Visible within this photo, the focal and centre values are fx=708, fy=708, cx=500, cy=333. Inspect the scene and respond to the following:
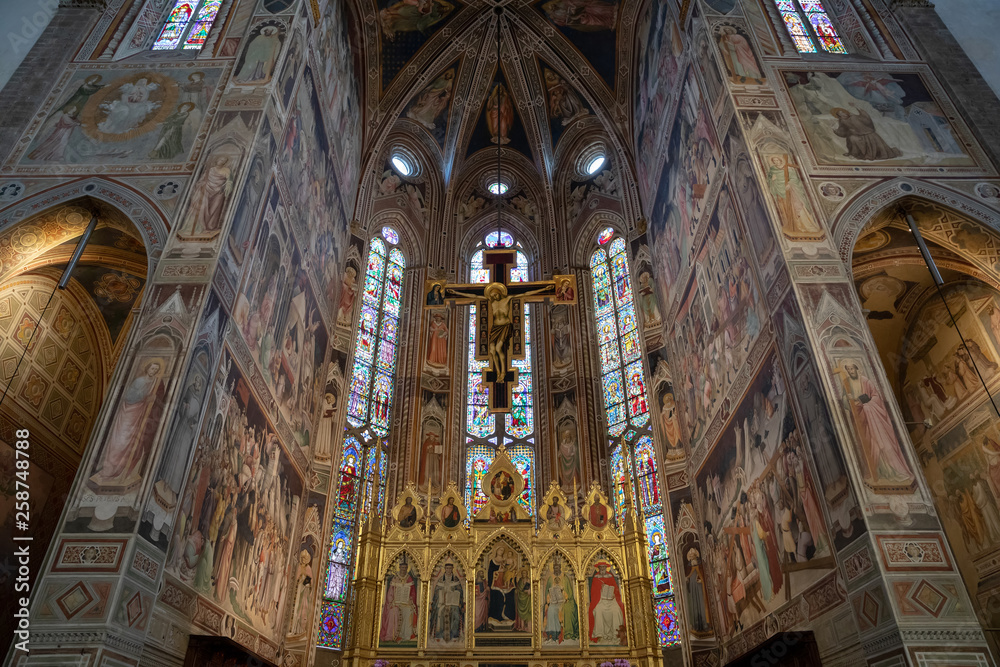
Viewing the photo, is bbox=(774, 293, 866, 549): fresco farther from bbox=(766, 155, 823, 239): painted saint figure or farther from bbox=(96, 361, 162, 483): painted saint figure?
bbox=(96, 361, 162, 483): painted saint figure

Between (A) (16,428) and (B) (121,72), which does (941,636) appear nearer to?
(A) (16,428)

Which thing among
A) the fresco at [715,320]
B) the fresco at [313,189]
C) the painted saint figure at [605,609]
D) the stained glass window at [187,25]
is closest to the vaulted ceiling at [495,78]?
the fresco at [313,189]

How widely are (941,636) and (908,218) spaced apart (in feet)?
21.9

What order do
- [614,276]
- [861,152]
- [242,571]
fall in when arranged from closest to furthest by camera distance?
[242,571]
[861,152]
[614,276]

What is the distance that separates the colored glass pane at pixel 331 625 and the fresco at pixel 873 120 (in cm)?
1306

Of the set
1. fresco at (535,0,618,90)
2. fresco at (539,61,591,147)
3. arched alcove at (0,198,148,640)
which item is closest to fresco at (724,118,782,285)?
arched alcove at (0,198,148,640)

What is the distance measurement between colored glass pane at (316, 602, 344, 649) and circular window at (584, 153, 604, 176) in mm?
14902

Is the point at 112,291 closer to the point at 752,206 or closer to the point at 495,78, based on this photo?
the point at 752,206

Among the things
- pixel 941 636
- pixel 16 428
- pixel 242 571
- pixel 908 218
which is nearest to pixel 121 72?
pixel 16 428

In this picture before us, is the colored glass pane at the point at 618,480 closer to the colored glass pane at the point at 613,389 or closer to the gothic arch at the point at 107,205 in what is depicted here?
the colored glass pane at the point at 613,389

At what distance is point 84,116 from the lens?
12.2m

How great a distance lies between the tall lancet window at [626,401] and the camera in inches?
617

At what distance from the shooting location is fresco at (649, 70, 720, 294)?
14.2 m
